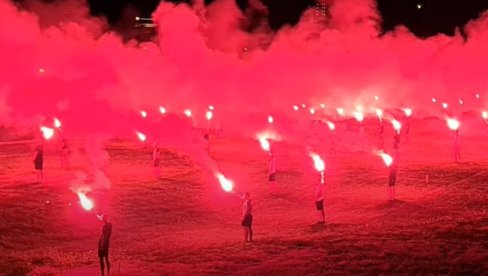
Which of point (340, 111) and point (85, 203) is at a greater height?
point (340, 111)

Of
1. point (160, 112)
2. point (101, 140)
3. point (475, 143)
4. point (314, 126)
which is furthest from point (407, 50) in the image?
point (101, 140)

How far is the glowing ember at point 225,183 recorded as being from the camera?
23219 mm

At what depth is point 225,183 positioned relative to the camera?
2361cm

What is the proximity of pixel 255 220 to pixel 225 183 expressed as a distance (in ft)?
14.1

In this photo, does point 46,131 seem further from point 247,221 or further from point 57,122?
point 247,221

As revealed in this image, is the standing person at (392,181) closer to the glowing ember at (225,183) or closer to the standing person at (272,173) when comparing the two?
the standing person at (272,173)

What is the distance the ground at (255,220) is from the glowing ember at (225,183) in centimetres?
23

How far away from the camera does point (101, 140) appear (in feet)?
109

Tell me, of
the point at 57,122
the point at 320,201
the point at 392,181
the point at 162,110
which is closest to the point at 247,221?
the point at 320,201

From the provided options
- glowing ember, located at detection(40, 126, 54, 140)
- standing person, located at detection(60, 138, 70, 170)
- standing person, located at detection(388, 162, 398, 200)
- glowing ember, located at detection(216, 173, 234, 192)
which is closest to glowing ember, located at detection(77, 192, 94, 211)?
glowing ember, located at detection(216, 173, 234, 192)

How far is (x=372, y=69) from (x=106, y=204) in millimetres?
31142

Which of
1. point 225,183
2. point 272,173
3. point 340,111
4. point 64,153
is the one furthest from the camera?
point 340,111

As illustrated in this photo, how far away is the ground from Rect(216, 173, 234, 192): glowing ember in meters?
0.23

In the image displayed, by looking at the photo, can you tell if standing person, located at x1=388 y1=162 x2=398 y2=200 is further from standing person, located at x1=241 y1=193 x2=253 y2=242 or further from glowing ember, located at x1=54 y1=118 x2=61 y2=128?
glowing ember, located at x1=54 y1=118 x2=61 y2=128
